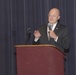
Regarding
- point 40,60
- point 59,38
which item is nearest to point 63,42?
point 59,38

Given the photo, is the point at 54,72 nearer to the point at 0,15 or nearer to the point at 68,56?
the point at 68,56

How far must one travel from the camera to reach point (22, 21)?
16.0ft

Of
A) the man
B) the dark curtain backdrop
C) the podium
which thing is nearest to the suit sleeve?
the man

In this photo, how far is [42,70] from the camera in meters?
3.06

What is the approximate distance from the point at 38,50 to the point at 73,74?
63.1 inches

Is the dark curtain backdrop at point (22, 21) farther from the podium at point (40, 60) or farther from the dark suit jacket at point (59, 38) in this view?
the podium at point (40, 60)

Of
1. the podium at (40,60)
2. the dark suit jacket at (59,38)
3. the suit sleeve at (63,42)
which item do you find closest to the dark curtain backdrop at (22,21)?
the dark suit jacket at (59,38)

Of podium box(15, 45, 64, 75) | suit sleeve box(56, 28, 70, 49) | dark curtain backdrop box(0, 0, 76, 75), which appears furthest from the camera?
dark curtain backdrop box(0, 0, 76, 75)

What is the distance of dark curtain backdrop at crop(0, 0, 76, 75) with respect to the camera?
14.6ft

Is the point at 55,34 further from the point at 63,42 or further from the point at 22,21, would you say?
the point at 22,21

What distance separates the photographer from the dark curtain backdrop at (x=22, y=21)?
14.6ft

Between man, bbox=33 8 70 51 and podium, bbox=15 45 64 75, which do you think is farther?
man, bbox=33 8 70 51

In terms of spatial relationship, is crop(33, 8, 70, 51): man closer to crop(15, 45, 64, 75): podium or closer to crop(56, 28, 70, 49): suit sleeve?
crop(56, 28, 70, 49): suit sleeve

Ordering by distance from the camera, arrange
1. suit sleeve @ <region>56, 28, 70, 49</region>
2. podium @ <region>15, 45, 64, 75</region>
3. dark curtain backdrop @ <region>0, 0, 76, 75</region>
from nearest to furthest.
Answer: podium @ <region>15, 45, 64, 75</region>
suit sleeve @ <region>56, 28, 70, 49</region>
dark curtain backdrop @ <region>0, 0, 76, 75</region>
